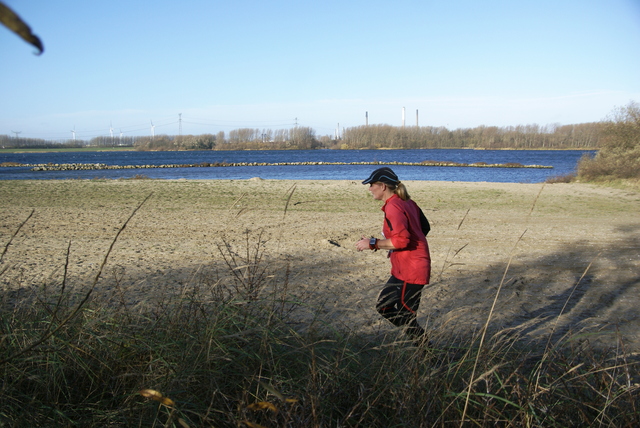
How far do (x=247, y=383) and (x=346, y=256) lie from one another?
5.07m

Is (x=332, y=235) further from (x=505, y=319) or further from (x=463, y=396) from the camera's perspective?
(x=463, y=396)

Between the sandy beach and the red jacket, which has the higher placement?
the red jacket

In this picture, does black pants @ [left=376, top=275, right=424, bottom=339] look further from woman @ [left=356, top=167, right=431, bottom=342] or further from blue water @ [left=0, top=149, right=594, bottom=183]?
blue water @ [left=0, top=149, right=594, bottom=183]

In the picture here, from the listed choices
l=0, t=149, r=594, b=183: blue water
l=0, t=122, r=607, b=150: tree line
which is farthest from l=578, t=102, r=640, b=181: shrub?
l=0, t=122, r=607, b=150: tree line

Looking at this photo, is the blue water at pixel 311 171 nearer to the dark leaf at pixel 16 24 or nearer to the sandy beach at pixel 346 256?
the sandy beach at pixel 346 256

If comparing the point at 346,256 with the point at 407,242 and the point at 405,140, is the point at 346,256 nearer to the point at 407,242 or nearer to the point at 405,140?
the point at 407,242

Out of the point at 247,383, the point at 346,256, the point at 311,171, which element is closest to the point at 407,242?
the point at 247,383

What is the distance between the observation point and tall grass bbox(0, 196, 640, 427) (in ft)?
7.97

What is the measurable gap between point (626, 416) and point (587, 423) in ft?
0.64

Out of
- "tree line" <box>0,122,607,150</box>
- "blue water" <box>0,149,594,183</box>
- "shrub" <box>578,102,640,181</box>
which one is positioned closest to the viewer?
"shrub" <box>578,102,640,181</box>

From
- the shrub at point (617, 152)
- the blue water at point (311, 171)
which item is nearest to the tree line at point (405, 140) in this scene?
the blue water at point (311, 171)

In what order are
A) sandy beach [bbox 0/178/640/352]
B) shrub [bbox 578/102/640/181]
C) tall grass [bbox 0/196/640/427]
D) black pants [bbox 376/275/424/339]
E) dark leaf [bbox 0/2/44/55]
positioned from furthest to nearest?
shrub [bbox 578/102/640/181] < sandy beach [bbox 0/178/640/352] < black pants [bbox 376/275/424/339] < tall grass [bbox 0/196/640/427] < dark leaf [bbox 0/2/44/55]

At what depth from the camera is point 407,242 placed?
3.66 metres

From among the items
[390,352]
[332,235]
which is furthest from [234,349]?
[332,235]
